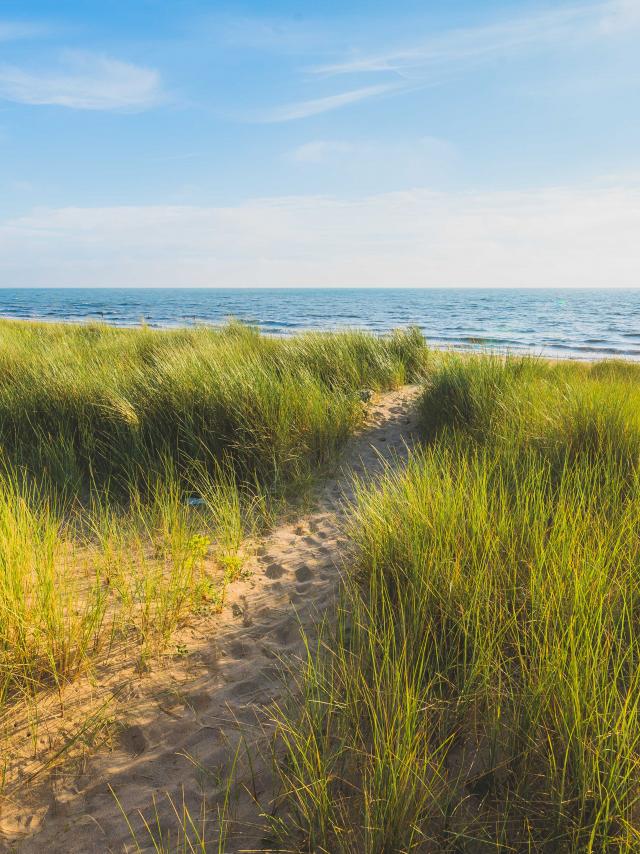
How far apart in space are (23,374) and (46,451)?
6.73 ft

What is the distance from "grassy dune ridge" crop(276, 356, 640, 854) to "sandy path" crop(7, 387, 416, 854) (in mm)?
169

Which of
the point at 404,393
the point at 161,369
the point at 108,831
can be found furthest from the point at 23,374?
the point at 108,831

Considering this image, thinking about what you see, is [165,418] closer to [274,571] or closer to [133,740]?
[274,571]

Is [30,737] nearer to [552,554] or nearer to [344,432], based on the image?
[552,554]

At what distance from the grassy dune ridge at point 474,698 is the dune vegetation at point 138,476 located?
3.51 feet

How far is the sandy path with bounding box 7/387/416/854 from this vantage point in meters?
1.81

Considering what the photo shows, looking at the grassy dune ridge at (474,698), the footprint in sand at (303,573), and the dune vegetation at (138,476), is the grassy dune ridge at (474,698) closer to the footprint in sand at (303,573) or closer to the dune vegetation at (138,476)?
the footprint in sand at (303,573)

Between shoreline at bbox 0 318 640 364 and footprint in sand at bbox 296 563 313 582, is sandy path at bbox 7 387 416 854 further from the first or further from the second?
shoreline at bbox 0 318 640 364

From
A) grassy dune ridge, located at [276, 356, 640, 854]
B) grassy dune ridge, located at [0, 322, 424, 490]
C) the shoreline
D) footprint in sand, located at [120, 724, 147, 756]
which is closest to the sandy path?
footprint in sand, located at [120, 724, 147, 756]

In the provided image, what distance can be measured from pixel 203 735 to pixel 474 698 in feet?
3.79

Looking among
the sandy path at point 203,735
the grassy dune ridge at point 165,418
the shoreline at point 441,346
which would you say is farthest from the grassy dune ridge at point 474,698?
the shoreline at point 441,346

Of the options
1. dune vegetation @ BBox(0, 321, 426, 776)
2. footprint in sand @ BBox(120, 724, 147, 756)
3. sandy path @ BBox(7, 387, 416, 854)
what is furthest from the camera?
dune vegetation @ BBox(0, 321, 426, 776)

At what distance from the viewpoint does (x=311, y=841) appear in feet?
5.18

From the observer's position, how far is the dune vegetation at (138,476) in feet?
8.27
